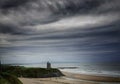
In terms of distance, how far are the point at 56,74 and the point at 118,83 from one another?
1224 centimetres

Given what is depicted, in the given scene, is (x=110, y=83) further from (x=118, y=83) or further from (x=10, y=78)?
(x=10, y=78)

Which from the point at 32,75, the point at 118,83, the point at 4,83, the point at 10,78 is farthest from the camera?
the point at 32,75

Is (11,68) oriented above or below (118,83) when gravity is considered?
above

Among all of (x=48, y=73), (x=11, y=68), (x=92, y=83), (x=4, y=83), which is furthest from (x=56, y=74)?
(x=4, y=83)

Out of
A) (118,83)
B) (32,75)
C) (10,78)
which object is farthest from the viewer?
(32,75)

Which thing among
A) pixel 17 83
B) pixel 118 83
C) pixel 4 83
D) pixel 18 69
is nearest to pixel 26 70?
pixel 18 69

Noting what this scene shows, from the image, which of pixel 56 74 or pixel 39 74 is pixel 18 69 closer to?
pixel 39 74

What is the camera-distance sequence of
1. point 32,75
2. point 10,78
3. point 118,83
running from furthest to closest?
point 32,75 < point 118,83 < point 10,78

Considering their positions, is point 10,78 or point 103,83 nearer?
point 10,78

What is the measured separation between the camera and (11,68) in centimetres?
3353

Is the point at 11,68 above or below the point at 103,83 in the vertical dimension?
above

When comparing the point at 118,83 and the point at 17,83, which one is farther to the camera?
the point at 118,83

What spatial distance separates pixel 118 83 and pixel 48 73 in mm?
12470

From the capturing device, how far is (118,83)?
23984 mm
